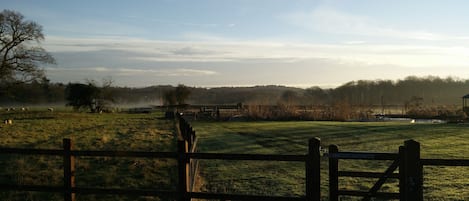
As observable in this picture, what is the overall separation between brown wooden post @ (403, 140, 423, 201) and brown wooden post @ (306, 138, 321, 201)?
3.48ft

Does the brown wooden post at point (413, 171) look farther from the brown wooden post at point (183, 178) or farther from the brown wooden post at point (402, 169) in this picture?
the brown wooden post at point (183, 178)

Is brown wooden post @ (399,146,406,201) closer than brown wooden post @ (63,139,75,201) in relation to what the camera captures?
Yes

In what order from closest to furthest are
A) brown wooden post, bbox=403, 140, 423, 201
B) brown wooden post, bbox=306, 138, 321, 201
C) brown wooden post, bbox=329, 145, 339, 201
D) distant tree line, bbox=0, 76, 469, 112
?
brown wooden post, bbox=403, 140, 423, 201 < brown wooden post, bbox=306, 138, 321, 201 < brown wooden post, bbox=329, 145, 339, 201 < distant tree line, bbox=0, 76, 469, 112

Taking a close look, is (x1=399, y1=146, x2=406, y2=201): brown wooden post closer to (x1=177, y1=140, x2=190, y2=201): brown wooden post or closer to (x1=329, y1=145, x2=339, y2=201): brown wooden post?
(x1=329, y1=145, x2=339, y2=201): brown wooden post

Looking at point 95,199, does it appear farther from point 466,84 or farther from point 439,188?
point 466,84

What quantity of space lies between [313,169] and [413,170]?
3.99 ft

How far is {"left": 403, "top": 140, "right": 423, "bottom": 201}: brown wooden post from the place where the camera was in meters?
5.81

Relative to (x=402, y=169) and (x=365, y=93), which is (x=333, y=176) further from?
Result: (x=365, y=93)

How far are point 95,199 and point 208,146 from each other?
38.5 ft

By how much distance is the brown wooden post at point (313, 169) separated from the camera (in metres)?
6.16

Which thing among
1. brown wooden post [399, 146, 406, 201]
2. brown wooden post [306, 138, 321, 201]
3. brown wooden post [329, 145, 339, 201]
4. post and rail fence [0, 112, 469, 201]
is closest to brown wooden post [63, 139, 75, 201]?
post and rail fence [0, 112, 469, 201]

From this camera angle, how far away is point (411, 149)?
5.82 meters

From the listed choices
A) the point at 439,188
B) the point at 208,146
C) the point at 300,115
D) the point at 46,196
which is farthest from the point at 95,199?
the point at 300,115

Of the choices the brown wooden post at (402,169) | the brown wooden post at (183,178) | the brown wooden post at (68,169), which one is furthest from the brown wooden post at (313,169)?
the brown wooden post at (68,169)
